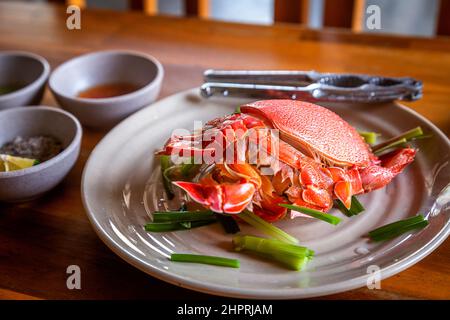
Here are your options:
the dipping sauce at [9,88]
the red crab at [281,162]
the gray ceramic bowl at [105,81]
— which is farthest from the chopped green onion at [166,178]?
the dipping sauce at [9,88]

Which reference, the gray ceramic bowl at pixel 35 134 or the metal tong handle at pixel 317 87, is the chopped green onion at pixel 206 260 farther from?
the metal tong handle at pixel 317 87

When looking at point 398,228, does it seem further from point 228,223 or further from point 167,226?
point 167,226

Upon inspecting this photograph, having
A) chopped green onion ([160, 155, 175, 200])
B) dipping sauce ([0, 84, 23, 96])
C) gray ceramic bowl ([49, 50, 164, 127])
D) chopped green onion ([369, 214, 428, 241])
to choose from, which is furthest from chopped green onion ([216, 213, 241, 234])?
dipping sauce ([0, 84, 23, 96])

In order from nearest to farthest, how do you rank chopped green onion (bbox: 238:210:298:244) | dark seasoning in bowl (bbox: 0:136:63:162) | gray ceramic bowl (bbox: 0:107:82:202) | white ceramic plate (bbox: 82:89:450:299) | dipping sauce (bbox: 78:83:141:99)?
white ceramic plate (bbox: 82:89:450:299) → chopped green onion (bbox: 238:210:298:244) → gray ceramic bowl (bbox: 0:107:82:202) → dark seasoning in bowl (bbox: 0:136:63:162) → dipping sauce (bbox: 78:83:141:99)

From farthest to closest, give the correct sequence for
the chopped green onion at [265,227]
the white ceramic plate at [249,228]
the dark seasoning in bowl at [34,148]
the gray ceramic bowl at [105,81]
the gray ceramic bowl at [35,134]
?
the gray ceramic bowl at [105,81]
the dark seasoning in bowl at [34,148]
the gray ceramic bowl at [35,134]
the chopped green onion at [265,227]
the white ceramic plate at [249,228]

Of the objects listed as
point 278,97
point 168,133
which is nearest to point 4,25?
point 168,133

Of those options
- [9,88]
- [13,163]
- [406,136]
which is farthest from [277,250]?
[9,88]

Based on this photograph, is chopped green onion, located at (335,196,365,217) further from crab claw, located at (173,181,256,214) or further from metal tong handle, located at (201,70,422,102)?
metal tong handle, located at (201,70,422,102)

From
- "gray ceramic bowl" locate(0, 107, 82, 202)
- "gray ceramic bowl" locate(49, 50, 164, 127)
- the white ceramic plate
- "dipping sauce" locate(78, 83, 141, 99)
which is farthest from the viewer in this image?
"dipping sauce" locate(78, 83, 141, 99)
